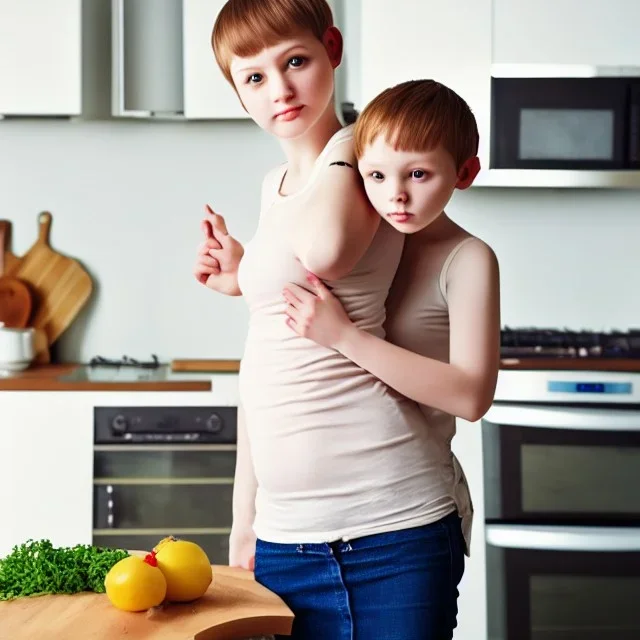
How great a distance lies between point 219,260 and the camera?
132 cm

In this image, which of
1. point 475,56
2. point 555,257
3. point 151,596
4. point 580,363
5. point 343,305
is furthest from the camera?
point 555,257

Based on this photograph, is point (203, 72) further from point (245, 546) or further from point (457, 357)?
point (457, 357)

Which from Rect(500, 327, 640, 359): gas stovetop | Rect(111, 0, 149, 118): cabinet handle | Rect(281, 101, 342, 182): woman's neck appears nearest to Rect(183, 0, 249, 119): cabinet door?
Rect(111, 0, 149, 118): cabinet handle

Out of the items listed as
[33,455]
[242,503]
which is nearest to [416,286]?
[242,503]

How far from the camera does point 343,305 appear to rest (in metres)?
1.14

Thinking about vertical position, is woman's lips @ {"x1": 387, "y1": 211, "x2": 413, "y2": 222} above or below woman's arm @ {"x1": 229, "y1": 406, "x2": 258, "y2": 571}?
above

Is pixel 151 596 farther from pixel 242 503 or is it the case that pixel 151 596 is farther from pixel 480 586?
pixel 480 586

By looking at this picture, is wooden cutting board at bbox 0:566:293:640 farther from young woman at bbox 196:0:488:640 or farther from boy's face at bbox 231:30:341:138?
boy's face at bbox 231:30:341:138

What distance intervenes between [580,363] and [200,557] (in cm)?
178

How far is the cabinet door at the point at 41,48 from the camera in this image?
2.86 m

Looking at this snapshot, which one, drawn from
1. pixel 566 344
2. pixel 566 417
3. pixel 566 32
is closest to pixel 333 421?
pixel 566 417

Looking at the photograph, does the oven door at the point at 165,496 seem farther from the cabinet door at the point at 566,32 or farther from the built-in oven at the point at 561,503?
the cabinet door at the point at 566,32

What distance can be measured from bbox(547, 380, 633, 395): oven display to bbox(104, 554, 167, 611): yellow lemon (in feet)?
5.84

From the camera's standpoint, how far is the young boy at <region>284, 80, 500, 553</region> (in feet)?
3.44
